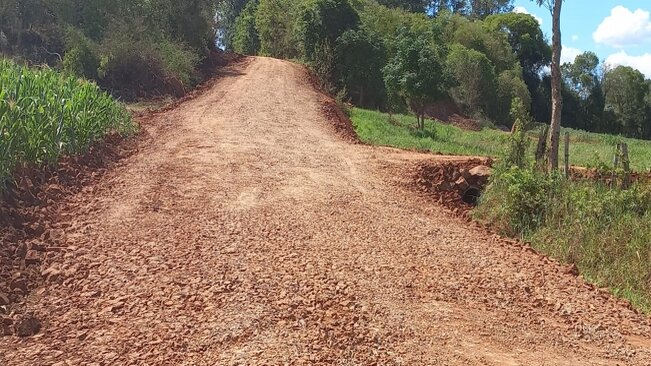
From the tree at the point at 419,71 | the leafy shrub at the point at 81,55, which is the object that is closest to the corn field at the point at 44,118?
the leafy shrub at the point at 81,55

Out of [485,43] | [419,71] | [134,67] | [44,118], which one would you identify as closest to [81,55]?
[134,67]

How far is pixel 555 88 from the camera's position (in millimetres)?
9812

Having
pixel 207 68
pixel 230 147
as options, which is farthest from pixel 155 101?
pixel 207 68

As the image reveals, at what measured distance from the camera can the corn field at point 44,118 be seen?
22.3 feet

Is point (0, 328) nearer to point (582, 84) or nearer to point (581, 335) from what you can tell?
point (581, 335)

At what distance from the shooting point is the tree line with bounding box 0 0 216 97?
1761 cm

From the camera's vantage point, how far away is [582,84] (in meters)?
53.8

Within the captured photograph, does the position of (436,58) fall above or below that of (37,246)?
above

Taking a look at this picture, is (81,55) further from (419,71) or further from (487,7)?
(487,7)

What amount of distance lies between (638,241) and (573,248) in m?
0.82

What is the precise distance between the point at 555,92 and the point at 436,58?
822 centimetres

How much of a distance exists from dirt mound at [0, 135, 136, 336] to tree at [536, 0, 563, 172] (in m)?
6.72

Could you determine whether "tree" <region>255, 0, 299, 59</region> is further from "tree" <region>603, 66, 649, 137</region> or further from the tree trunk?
"tree" <region>603, 66, 649, 137</region>

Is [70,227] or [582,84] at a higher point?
[582,84]
